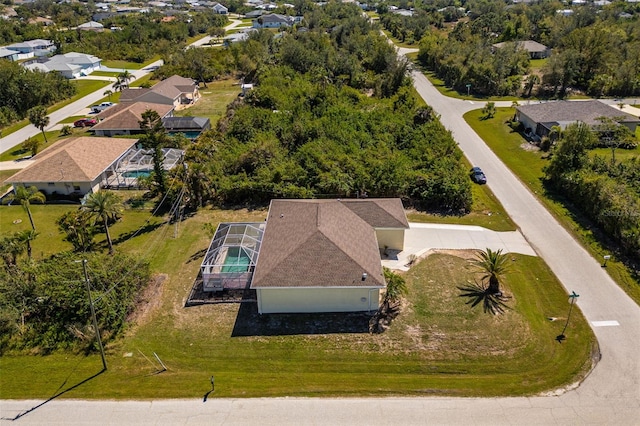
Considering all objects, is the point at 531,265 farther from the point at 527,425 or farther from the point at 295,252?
the point at 295,252

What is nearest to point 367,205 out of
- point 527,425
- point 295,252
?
point 295,252

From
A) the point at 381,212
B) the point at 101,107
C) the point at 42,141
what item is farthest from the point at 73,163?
the point at 381,212

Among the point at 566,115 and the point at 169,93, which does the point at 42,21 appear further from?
the point at 566,115

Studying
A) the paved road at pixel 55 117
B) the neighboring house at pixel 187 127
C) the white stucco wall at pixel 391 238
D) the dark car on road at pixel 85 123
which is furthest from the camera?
the dark car on road at pixel 85 123

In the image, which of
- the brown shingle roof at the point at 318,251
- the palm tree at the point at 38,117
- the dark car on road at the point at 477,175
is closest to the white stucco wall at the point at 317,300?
the brown shingle roof at the point at 318,251

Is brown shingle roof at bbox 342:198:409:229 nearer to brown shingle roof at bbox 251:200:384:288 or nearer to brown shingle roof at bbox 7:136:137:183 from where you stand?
brown shingle roof at bbox 251:200:384:288

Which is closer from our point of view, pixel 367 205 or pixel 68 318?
pixel 68 318

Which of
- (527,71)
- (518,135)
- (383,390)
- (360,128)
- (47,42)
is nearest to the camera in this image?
(383,390)

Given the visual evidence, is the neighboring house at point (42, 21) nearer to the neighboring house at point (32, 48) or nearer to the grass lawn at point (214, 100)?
the neighboring house at point (32, 48)
